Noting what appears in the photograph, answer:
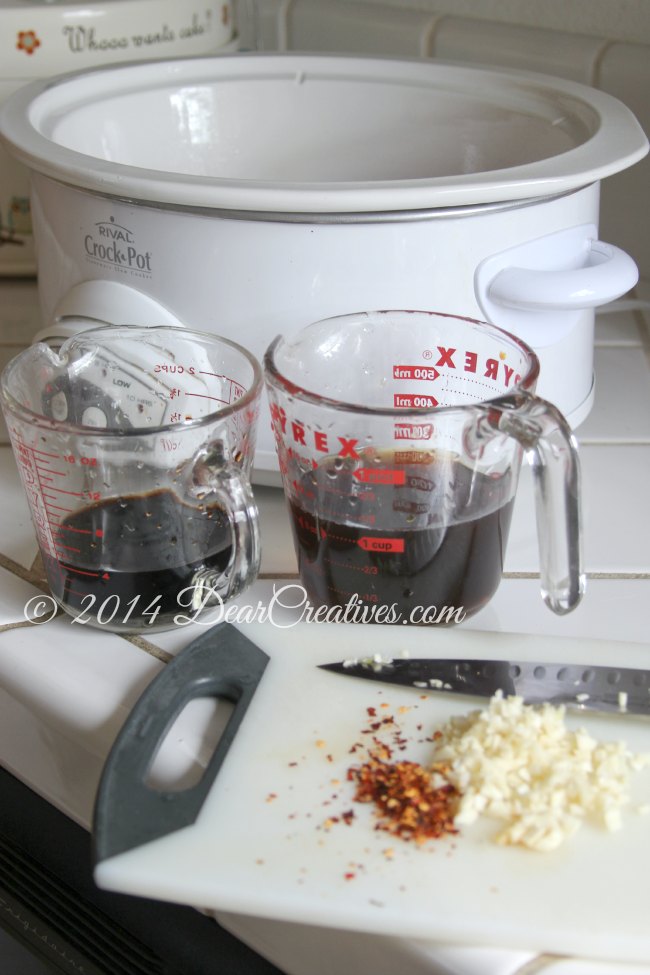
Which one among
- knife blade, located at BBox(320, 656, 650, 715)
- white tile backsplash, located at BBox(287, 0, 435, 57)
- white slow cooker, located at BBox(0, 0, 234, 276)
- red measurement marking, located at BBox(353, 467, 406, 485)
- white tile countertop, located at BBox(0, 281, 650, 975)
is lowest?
white tile countertop, located at BBox(0, 281, 650, 975)

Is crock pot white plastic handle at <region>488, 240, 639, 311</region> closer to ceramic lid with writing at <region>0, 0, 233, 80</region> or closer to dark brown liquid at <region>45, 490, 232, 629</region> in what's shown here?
dark brown liquid at <region>45, 490, 232, 629</region>

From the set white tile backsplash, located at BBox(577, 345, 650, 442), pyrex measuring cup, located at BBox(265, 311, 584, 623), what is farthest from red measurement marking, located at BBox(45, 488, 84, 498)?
white tile backsplash, located at BBox(577, 345, 650, 442)

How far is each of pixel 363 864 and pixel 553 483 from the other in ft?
0.62

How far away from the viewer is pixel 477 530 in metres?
0.52

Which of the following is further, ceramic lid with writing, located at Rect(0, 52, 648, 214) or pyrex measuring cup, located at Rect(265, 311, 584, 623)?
ceramic lid with writing, located at Rect(0, 52, 648, 214)

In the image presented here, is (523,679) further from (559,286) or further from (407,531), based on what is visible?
(559,286)

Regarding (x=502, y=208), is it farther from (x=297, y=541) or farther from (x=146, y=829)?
(x=146, y=829)

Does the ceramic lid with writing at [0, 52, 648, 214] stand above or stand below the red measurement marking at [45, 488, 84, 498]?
above

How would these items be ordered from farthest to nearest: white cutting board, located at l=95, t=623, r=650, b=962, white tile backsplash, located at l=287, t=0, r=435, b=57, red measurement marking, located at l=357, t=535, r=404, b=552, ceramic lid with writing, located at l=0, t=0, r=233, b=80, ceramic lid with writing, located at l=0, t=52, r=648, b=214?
white tile backsplash, located at l=287, t=0, r=435, b=57 < ceramic lid with writing, located at l=0, t=0, r=233, b=80 < ceramic lid with writing, located at l=0, t=52, r=648, b=214 < red measurement marking, located at l=357, t=535, r=404, b=552 < white cutting board, located at l=95, t=623, r=650, b=962

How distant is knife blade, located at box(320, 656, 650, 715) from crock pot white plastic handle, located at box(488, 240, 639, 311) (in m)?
0.20

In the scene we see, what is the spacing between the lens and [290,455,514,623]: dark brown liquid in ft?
1.70

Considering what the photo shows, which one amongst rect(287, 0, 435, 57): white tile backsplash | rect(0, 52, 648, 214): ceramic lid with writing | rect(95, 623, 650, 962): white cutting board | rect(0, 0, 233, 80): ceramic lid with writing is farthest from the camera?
rect(287, 0, 435, 57): white tile backsplash

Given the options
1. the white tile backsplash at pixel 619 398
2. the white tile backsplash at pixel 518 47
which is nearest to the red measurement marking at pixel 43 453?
the white tile backsplash at pixel 619 398

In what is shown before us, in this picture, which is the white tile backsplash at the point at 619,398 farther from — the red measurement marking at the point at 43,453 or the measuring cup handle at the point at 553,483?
the red measurement marking at the point at 43,453
